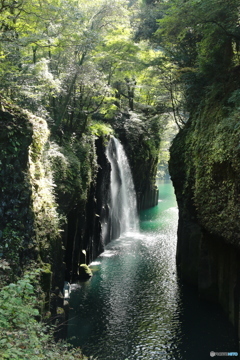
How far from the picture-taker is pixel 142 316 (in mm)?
12625

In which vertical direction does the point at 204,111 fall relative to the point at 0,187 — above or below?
above

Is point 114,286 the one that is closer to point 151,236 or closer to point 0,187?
point 0,187

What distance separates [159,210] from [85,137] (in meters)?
24.3

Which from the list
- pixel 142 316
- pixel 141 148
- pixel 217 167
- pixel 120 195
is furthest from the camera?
pixel 141 148

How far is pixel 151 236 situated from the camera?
86.6 ft

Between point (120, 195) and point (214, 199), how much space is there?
724 inches

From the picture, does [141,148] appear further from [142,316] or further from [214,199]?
[142,316]

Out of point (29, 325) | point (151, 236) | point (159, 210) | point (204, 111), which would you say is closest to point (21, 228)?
point (29, 325)

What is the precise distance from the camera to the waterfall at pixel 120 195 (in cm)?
2687

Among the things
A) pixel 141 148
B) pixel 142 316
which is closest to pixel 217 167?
pixel 142 316

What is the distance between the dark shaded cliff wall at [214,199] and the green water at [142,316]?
3.27ft

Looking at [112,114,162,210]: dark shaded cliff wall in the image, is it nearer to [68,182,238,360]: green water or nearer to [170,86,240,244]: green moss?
[170,86,240,244]: green moss

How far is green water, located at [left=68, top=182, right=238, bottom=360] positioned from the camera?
1064cm

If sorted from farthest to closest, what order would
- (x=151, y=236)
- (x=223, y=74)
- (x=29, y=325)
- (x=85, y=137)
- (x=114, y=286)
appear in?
(x=151, y=236) → (x=85, y=137) → (x=114, y=286) → (x=223, y=74) → (x=29, y=325)
